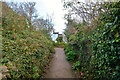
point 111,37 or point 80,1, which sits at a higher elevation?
point 80,1

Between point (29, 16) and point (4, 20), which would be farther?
point (29, 16)

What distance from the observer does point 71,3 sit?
6.67m

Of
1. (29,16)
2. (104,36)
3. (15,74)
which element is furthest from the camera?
(29,16)

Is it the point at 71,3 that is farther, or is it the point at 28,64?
the point at 71,3

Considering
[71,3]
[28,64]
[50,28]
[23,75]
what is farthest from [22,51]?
[50,28]

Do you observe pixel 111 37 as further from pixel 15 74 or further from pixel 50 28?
pixel 50 28

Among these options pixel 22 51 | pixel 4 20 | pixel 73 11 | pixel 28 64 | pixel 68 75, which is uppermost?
pixel 73 11

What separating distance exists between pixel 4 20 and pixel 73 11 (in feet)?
14.8

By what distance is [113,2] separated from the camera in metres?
2.50

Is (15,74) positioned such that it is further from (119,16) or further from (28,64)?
(119,16)

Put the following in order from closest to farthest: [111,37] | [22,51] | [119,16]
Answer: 1. [119,16]
2. [111,37]
3. [22,51]

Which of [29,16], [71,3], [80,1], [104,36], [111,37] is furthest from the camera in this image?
[29,16]

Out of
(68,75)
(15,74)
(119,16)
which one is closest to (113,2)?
(119,16)

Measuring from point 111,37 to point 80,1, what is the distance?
4519 millimetres
